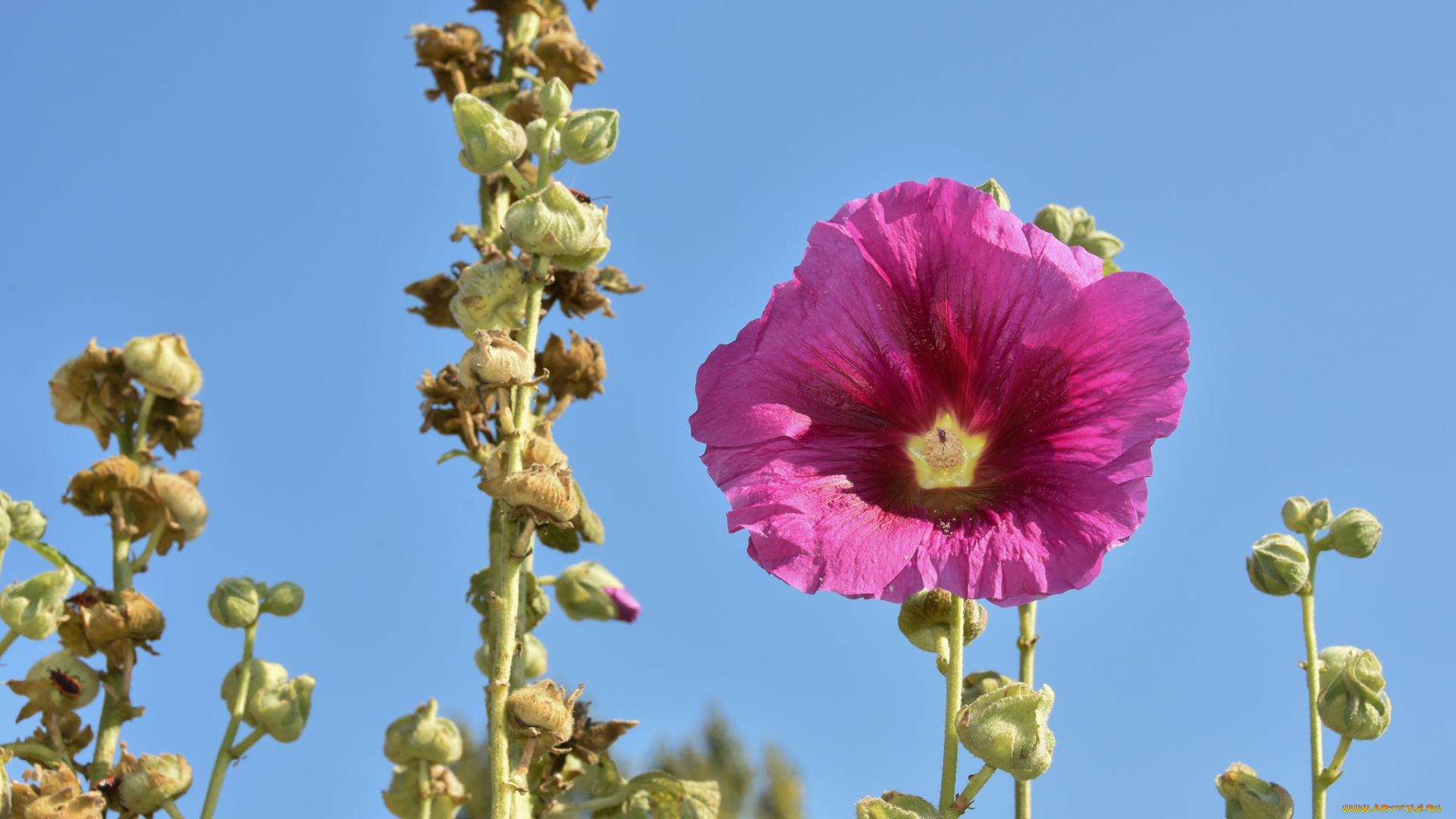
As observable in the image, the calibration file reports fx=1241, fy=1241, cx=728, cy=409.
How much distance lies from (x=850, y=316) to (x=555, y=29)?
90cm

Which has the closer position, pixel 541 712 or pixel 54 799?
pixel 541 712

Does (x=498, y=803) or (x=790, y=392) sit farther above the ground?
(x=790, y=392)

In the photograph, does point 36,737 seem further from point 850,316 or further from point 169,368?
point 850,316

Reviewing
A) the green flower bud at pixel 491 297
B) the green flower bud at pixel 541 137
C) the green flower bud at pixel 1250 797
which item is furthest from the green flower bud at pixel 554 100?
the green flower bud at pixel 1250 797

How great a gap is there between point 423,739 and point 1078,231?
0.78m

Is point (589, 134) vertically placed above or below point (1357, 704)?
above

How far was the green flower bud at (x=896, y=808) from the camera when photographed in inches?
26.3

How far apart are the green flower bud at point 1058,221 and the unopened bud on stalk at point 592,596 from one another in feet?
1.96

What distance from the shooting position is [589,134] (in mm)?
1135

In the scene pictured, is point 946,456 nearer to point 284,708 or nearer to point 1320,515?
point 1320,515

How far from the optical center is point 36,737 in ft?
4.10

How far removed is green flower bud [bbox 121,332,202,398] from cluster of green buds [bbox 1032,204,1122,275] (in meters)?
0.96

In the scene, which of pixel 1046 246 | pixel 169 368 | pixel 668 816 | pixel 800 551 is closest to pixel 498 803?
pixel 800 551

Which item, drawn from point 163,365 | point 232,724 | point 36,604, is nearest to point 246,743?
point 232,724
